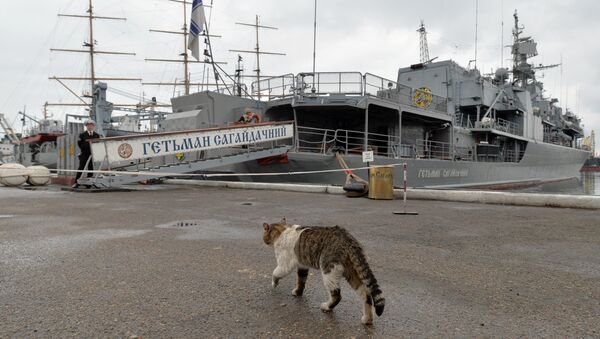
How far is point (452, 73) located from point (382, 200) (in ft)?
56.9

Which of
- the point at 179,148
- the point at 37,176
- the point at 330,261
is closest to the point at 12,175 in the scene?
the point at 37,176

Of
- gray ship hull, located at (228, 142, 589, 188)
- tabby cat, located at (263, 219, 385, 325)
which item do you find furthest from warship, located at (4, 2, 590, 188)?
tabby cat, located at (263, 219, 385, 325)

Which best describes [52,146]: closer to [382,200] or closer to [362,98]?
[362,98]

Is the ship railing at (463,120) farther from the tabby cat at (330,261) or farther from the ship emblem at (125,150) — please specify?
the tabby cat at (330,261)

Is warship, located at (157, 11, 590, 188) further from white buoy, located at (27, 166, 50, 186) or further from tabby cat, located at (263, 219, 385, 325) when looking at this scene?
tabby cat, located at (263, 219, 385, 325)

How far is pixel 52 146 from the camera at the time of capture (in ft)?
104

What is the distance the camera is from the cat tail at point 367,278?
2.30 m

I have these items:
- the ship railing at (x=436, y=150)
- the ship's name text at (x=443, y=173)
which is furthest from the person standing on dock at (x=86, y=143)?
the ship railing at (x=436, y=150)

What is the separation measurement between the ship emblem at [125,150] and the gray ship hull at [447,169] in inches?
185

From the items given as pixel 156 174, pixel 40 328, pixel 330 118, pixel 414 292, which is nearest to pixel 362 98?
pixel 330 118

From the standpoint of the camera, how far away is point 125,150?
39.4ft

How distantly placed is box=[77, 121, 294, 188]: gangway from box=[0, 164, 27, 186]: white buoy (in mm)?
4727

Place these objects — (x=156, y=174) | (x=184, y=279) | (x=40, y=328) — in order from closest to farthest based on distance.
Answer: (x=40, y=328)
(x=184, y=279)
(x=156, y=174)

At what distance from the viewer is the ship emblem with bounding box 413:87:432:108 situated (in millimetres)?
18062
